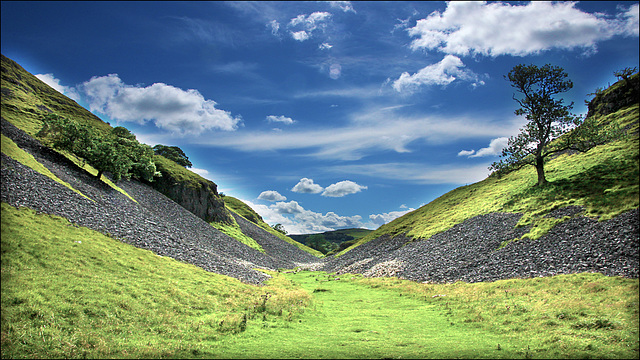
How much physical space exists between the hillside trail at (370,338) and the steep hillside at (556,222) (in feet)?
44.2

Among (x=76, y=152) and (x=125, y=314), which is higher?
(x=76, y=152)

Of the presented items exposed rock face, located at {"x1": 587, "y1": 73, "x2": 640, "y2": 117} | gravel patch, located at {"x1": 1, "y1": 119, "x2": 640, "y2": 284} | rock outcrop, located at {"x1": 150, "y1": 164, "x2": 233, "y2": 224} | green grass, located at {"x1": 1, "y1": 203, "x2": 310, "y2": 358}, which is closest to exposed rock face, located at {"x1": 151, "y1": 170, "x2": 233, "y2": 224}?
rock outcrop, located at {"x1": 150, "y1": 164, "x2": 233, "y2": 224}

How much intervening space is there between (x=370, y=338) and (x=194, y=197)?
86509mm

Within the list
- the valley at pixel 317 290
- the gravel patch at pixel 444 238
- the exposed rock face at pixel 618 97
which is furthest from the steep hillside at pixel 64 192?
the exposed rock face at pixel 618 97

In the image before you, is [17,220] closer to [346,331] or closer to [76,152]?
[346,331]

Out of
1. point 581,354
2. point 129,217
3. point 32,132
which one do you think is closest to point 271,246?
point 129,217

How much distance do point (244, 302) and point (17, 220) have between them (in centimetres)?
1954

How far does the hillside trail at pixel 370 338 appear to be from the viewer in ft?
40.4

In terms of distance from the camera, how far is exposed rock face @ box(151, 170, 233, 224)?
3255 inches

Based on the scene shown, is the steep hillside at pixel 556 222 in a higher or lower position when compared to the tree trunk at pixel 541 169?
lower

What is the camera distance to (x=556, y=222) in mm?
33000

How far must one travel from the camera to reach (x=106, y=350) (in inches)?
448

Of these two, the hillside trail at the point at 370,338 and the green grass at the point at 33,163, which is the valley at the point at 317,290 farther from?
the green grass at the point at 33,163

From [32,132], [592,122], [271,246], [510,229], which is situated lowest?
[271,246]
